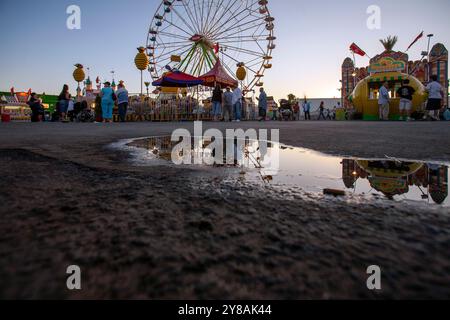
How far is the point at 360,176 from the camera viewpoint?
1298 mm

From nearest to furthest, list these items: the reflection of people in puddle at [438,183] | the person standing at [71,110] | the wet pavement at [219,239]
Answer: the wet pavement at [219,239]
the reflection of people in puddle at [438,183]
the person standing at [71,110]

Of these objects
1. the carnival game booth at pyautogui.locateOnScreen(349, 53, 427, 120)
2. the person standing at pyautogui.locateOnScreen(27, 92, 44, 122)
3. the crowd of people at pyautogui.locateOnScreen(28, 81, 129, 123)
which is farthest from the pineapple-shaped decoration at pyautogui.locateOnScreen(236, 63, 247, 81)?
the person standing at pyautogui.locateOnScreen(27, 92, 44, 122)

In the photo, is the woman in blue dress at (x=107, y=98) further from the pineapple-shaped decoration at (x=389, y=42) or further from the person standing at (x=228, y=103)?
the pineapple-shaped decoration at (x=389, y=42)

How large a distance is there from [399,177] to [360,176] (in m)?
0.16

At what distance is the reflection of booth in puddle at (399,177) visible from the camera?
3.34 ft

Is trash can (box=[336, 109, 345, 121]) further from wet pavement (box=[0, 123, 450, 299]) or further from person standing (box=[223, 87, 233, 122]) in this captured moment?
wet pavement (box=[0, 123, 450, 299])

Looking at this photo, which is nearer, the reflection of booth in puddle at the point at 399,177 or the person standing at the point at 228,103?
the reflection of booth in puddle at the point at 399,177

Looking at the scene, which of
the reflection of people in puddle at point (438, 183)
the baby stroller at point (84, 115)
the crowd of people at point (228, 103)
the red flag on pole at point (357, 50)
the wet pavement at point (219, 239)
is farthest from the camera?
the red flag on pole at point (357, 50)

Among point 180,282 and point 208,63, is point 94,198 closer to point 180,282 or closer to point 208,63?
point 180,282

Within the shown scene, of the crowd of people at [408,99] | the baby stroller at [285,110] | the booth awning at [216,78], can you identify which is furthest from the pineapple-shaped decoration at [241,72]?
the crowd of people at [408,99]

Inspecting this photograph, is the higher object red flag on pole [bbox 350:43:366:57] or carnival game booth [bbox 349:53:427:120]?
red flag on pole [bbox 350:43:366:57]

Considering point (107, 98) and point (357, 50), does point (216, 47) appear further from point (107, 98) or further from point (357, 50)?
point (107, 98)

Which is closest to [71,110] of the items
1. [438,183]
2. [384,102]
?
[384,102]

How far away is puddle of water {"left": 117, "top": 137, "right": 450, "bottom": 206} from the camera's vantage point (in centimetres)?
101
